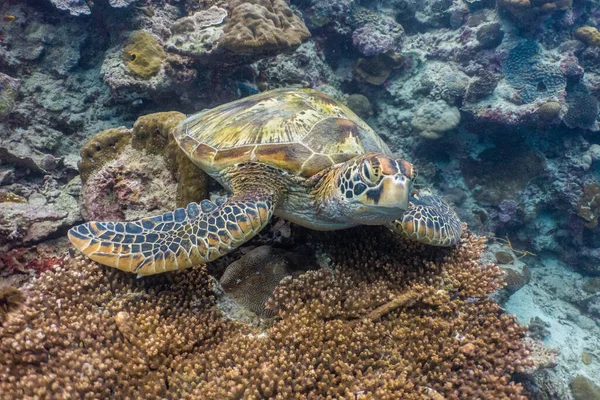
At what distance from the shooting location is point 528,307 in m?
6.22

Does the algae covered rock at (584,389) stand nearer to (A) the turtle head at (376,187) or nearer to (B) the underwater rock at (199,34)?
(A) the turtle head at (376,187)

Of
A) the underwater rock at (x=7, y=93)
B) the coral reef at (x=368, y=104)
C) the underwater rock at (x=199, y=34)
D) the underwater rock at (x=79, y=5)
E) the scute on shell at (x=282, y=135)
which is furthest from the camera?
the underwater rock at (x=79, y=5)

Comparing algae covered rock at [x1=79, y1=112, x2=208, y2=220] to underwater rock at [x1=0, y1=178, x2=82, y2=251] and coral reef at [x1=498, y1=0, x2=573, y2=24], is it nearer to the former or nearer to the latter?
→ underwater rock at [x1=0, y1=178, x2=82, y2=251]

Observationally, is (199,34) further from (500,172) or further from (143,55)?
(500,172)

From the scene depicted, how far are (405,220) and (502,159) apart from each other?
18.5 ft

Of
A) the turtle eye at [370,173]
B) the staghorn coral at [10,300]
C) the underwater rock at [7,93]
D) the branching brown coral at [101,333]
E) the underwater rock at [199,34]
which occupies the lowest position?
the branching brown coral at [101,333]

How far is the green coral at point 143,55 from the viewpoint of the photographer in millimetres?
4871

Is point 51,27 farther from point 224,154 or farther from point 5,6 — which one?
point 224,154

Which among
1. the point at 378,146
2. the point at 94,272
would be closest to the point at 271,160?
the point at 378,146

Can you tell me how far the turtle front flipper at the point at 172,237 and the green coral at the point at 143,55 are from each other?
3182 mm

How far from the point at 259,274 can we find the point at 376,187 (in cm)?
123

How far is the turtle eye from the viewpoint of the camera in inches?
88.6

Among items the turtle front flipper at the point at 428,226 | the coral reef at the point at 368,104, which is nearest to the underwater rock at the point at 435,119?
the coral reef at the point at 368,104

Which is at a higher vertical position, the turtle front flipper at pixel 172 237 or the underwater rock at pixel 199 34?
the underwater rock at pixel 199 34
